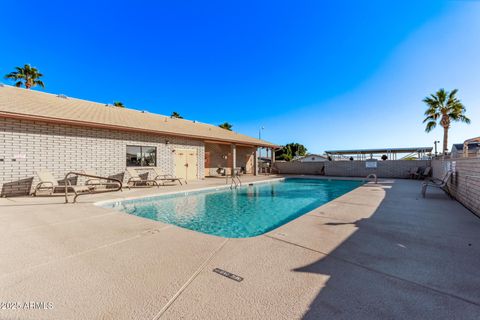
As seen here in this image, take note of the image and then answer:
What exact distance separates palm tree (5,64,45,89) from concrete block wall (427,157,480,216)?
111 ft

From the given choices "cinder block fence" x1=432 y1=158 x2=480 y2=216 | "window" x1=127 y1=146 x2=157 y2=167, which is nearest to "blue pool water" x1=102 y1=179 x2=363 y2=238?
"window" x1=127 y1=146 x2=157 y2=167

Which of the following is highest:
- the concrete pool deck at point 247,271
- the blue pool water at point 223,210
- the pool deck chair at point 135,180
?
the pool deck chair at point 135,180

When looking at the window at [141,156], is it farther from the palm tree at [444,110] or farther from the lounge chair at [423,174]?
the palm tree at [444,110]

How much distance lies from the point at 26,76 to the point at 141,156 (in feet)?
71.3

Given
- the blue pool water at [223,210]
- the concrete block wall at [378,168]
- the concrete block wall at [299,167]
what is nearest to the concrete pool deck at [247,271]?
the blue pool water at [223,210]

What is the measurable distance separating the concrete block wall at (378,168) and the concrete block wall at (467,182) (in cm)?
972

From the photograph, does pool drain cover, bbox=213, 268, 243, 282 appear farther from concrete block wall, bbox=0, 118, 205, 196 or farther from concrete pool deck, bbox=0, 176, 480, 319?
concrete block wall, bbox=0, 118, 205, 196

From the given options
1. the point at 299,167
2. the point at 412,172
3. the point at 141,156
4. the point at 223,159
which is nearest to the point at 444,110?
the point at 412,172

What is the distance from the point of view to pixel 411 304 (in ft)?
5.90

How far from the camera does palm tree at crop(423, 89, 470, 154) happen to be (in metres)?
17.3

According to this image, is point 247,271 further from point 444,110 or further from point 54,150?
point 444,110

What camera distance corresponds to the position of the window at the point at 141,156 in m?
11.1

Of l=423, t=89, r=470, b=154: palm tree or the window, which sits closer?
the window

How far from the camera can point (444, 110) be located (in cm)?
1778
